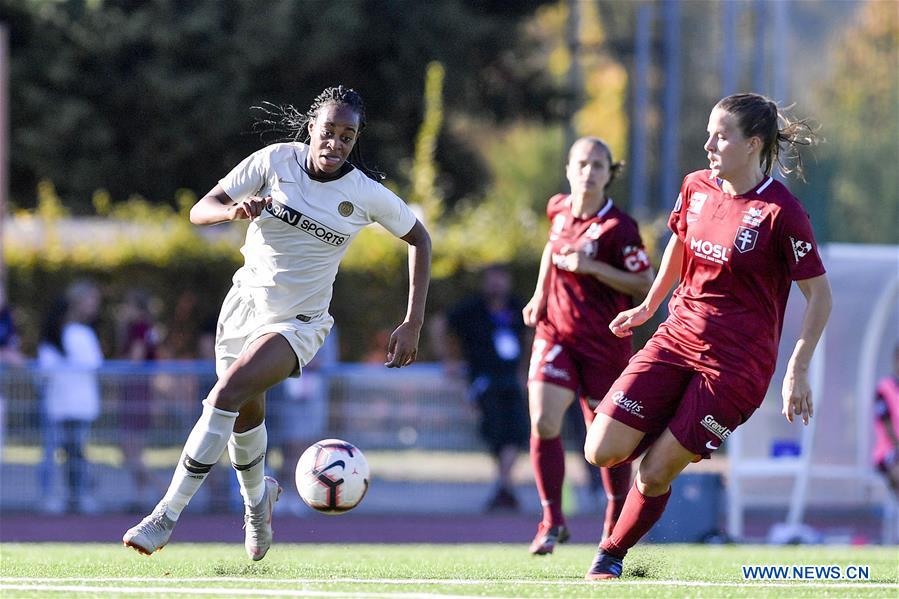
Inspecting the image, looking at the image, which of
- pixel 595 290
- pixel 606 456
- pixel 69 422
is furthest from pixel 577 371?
pixel 69 422

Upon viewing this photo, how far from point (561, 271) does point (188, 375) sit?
6.13m

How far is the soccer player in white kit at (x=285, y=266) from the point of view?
7164mm

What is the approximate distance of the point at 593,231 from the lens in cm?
898

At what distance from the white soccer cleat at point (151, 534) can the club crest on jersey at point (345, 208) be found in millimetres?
1673

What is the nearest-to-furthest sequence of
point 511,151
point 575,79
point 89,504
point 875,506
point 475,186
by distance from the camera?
1. point 89,504
2. point 875,506
3. point 575,79
4. point 475,186
5. point 511,151

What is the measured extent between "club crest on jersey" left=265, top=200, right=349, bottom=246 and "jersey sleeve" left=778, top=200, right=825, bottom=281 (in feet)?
7.18

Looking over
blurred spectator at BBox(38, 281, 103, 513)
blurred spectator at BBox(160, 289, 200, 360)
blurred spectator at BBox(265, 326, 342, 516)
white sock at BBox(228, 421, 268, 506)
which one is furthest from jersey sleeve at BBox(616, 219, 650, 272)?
blurred spectator at BBox(160, 289, 200, 360)

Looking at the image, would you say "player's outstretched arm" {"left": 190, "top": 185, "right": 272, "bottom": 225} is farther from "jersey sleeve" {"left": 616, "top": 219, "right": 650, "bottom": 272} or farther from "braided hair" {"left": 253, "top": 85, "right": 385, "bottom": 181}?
"jersey sleeve" {"left": 616, "top": 219, "right": 650, "bottom": 272}

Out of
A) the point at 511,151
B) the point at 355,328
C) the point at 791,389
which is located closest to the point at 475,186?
the point at 355,328

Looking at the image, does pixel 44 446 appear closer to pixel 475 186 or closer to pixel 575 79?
pixel 575 79

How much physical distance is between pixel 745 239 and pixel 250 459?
2.81m

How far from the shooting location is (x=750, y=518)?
1525 cm

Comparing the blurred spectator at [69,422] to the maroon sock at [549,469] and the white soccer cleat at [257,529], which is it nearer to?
the maroon sock at [549,469]

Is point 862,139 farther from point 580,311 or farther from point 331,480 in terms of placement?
point 331,480
